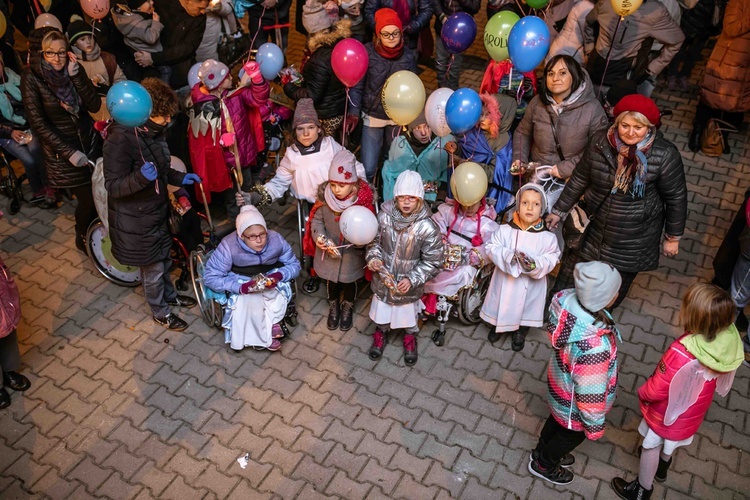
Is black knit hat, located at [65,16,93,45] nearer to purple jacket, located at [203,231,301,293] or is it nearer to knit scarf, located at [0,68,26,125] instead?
knit scarf, located at [0,68,26,125]

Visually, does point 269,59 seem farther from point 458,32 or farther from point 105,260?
point 105,260

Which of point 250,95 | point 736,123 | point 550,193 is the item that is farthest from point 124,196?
point 736,123

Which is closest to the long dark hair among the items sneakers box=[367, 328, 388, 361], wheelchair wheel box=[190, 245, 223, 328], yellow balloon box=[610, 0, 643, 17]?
yellow balloon box=[610, 0, 643, 17]

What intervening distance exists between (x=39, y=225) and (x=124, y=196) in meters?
2.50

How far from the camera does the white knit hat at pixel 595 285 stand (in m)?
3.83

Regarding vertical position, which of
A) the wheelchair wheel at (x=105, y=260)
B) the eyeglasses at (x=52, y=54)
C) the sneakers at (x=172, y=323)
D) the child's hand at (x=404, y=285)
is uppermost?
the eyeglasses at (x=52, y=54)

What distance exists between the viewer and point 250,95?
6180 mm

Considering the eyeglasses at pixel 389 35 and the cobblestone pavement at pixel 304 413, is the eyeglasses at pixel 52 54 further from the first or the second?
the eyeglasses at pixel 389 35

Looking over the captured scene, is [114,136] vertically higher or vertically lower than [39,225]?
higher

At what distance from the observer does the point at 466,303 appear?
558 centimetres

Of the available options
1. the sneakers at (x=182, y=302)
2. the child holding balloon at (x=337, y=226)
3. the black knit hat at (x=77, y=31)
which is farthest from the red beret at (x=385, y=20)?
the sneakers at (x=182, y=302)

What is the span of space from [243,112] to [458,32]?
2.14 meters

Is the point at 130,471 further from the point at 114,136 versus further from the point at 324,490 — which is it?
the point at 114,136

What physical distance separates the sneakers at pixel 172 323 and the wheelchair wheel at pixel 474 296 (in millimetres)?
2366
